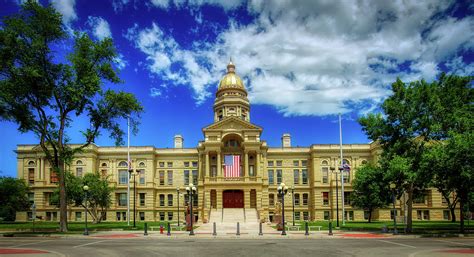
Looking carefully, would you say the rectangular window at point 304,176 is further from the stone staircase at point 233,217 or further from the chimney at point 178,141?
the chimney at point 178,141

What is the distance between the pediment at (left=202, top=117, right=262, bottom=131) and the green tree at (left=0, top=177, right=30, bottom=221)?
105 ft

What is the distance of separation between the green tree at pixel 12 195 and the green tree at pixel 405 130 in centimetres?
5521

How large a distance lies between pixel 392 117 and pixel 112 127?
1093 inches

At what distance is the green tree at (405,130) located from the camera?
39.7 meters

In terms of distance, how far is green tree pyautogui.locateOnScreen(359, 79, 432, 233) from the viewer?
39656mm

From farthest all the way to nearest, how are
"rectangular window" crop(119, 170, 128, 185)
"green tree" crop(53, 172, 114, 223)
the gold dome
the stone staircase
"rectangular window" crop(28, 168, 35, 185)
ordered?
1. the gold dome
2. "rectangular window" crop(119, 170, 128, 185)
3. "rectangular window" crop(28, 168, 35, 185)
4. "green tree" crop(53, 172, 114, 223)
5. the stone staircase

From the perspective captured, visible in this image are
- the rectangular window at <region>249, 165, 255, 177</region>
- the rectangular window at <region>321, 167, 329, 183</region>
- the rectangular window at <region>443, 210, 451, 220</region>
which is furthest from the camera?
the rectangular window at <region>321, 167, 329, 183</region>

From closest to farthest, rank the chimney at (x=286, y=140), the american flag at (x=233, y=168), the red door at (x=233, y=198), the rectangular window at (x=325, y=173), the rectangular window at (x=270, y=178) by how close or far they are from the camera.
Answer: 1. the american flag at (x=233, y=168)
2. the red door at (x=233, y=198)
3. the rectangular window at (x=325, y=173)
4. the rectangular window at (x=270, y=178)
5. the chimney at (x=286, y=140)

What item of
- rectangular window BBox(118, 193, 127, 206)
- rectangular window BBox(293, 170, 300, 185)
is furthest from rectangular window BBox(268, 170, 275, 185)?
rectangular window BBox(118, 193, 127, 206)

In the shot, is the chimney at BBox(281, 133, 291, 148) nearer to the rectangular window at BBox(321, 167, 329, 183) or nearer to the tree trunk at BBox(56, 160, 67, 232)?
the rectangular window at BBox(321, 167, 329, 183)

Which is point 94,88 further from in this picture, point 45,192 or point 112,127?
point 45,192

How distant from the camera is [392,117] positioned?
41688 millimetres

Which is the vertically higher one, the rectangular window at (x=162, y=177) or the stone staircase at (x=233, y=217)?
the rectangular window at (x=162, y=177)

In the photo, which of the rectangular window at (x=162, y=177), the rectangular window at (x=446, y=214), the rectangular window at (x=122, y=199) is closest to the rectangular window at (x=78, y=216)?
the rectangular window at (x=122, y=199)
